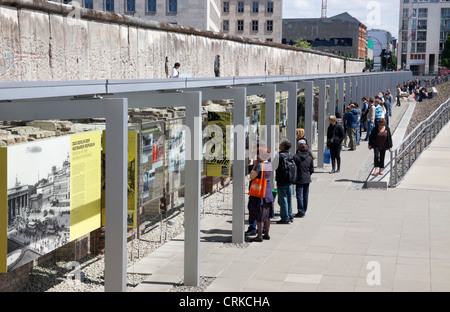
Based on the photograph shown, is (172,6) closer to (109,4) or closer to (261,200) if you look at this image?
(109,4)

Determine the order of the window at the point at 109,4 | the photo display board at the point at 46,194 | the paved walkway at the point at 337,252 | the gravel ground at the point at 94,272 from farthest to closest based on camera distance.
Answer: the window at the point at 109,4, the gravel ground at the point at 94,272, the paved walkway at the point at 337,252, the photo display board at the point at 46,194

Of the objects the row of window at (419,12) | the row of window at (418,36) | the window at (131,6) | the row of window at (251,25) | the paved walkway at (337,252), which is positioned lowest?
the paved walkway at (337,252)

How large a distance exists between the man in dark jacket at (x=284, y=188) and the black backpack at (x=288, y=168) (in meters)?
0.03

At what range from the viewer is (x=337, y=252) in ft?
32.6

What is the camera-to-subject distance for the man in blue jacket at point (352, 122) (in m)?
21.1

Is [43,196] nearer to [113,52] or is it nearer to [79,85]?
[79,85]

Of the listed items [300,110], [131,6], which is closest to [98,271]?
[300,110]

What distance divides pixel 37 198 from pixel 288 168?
560cm

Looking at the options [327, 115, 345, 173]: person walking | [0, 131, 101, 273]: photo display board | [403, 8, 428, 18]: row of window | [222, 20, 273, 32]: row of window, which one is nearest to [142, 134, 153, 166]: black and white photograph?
[0, 131, 101, 273]: photo display board

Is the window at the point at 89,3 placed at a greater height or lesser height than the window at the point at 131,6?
greater

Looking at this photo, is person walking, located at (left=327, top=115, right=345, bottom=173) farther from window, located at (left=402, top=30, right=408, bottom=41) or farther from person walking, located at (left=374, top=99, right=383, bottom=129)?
window, located at (left=402, top=30, right=408, bottom=41)

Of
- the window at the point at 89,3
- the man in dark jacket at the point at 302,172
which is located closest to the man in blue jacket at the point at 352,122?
the man in dark jacket at the point at 302,172

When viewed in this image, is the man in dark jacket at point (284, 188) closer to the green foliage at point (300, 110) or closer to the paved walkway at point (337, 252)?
the paved walkway at point (337, 252)

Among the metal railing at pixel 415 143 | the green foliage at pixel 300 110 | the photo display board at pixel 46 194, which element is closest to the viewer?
the photo display board at pixel 46 194
